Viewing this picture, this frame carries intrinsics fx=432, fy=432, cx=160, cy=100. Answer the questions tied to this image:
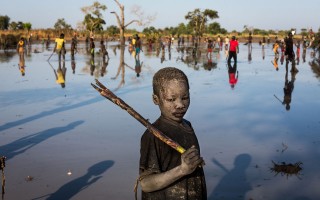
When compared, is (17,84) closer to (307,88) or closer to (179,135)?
(307,88)

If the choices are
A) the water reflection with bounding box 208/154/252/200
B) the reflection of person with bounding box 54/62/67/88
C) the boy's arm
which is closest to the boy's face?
the boy's arm

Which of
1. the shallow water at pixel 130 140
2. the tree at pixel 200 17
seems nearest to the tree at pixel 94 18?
the tree at pixel 200 17

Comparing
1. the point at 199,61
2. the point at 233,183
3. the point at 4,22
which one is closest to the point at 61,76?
the point at 199,61

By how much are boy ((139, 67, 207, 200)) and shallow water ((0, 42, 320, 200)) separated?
10.3 ft

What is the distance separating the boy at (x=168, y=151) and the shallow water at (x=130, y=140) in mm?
3141

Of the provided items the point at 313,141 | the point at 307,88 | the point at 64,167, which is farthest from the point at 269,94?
the point at 64,167

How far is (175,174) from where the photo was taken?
6.53 feet

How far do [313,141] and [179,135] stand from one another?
6.30 meters

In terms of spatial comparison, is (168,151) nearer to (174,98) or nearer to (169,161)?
(169,161)

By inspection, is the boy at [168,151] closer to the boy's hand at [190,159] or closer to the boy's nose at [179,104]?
the boy's nose at [179,104]

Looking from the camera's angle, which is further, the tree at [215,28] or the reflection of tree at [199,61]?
the tree at [215,28]

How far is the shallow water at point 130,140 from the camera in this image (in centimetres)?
561

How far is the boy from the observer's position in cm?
212

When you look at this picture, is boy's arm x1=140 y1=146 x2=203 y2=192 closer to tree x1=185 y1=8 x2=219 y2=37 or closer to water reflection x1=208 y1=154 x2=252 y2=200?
water reflection x1=208 y1=154 x2=252 y2=200
